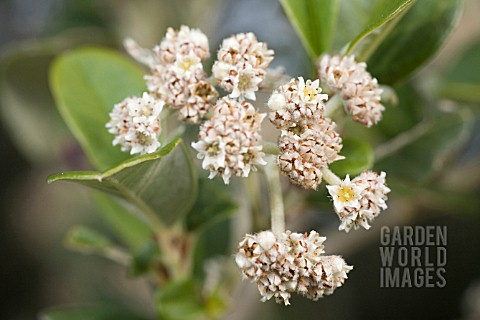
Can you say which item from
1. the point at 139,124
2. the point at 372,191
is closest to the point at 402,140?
the point at 372,191

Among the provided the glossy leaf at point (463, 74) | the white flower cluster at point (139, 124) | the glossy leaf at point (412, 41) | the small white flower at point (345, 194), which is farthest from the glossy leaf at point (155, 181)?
the glossy leaf at point (463, 74)

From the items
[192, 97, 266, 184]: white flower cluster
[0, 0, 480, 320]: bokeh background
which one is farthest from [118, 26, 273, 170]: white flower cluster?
[0, 0, 480, 320]: bokeh background

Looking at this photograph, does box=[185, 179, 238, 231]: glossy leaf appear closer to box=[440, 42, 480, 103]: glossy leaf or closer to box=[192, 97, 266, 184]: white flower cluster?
box=[192, 97, 266, 184]: white flower cluster

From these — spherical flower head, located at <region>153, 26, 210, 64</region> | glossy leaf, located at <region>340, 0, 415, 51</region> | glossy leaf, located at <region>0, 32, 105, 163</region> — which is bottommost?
spherical flower head, located at <region>153, 26, 210, 64</region>

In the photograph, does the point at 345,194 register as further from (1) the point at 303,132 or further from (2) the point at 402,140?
(2) the point at 402,140

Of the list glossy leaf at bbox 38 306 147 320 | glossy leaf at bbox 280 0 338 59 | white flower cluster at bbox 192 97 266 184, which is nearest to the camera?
white flower cluster at bbox 192 97 266 184

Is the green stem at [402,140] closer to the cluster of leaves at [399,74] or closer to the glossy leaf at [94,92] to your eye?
the cluster of leaves at [399,74]
